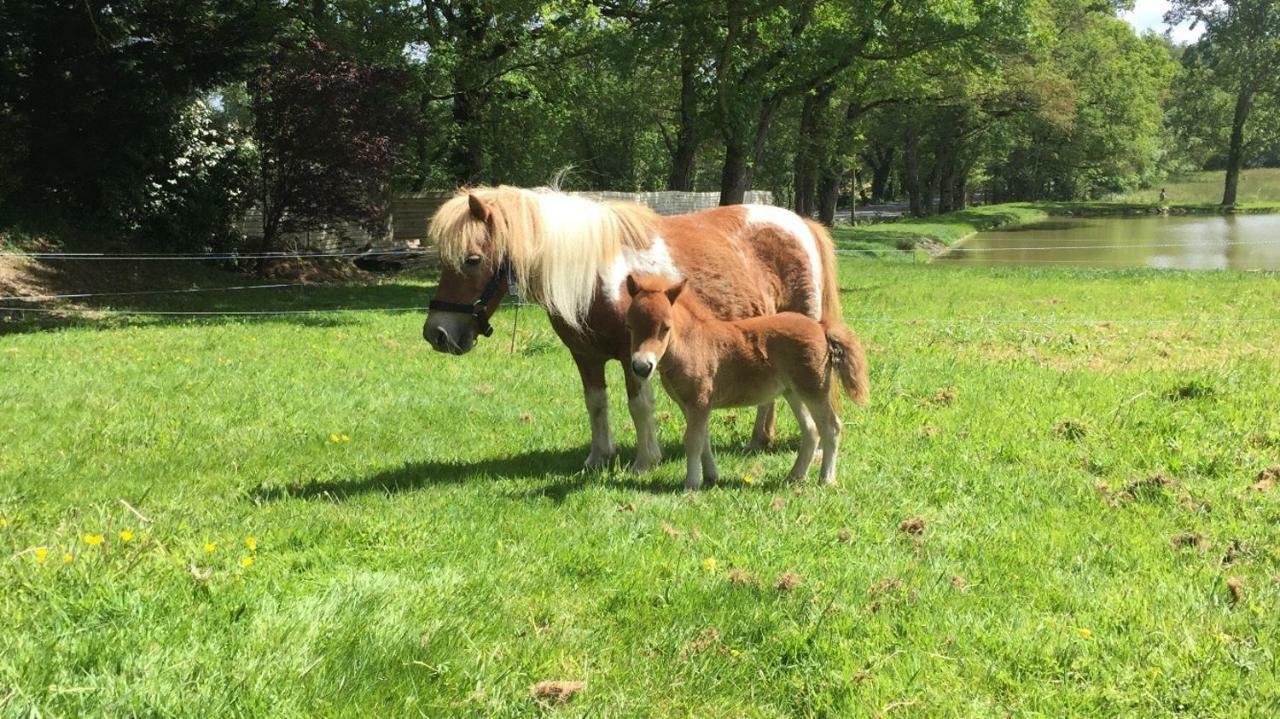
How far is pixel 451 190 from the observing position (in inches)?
1051

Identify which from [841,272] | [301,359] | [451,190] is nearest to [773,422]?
[301,359]

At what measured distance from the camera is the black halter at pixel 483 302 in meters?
5.16

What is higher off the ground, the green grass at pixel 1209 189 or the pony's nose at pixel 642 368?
the green grass at pixel 1209 189

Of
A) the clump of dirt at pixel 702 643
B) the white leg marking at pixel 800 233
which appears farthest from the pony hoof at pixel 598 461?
the clump of dirt at pixel 702 643

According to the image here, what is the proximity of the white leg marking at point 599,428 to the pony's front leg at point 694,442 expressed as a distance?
0.84m

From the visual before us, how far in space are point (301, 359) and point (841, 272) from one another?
15439 millimetres

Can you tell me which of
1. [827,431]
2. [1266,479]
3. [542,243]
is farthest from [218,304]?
[1266,479]

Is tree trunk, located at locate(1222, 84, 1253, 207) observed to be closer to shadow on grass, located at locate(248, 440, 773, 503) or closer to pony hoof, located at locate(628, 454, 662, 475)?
pony hoof, located at locate(628, 454, 662, 475)

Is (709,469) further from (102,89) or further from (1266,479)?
(102,89)

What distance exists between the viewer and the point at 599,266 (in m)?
5.31

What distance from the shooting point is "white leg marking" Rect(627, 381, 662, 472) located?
18.0 feet

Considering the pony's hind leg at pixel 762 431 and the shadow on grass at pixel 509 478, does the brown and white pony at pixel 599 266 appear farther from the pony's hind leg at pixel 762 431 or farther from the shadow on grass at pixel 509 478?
the shadow on grass at pixel 509 478

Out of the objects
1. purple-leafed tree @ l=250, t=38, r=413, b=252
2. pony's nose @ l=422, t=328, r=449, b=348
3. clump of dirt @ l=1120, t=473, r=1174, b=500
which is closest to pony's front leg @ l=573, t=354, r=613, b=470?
pony's nose @ l=422, t=328, r=449, b=348

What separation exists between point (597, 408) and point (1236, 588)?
3764 millimetres
